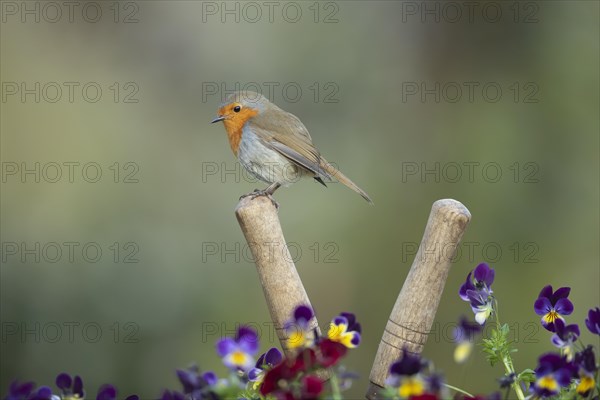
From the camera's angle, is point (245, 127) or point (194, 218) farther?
point (194, 218)

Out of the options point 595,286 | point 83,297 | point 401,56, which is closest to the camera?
point 83,297

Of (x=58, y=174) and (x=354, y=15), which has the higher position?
(x=354, y=15)

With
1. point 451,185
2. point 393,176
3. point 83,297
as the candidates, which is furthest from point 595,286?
point 83,297

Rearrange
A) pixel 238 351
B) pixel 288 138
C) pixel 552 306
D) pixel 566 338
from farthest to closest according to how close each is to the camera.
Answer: pixel 288 138 → pixel 552 306 → pixel 566 338 → pixel 238 351

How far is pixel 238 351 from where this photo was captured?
4.59ft

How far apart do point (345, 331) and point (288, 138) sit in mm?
1788

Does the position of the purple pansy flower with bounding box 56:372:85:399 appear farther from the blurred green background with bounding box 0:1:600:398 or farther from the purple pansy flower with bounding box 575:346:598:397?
the blurred green background with bounding box 0:1:600:398

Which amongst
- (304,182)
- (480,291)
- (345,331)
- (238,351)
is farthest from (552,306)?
(304,182)

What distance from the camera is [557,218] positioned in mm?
4559

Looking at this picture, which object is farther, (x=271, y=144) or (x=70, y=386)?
(x=271, y=144)

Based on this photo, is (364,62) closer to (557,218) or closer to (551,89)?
(551,89)

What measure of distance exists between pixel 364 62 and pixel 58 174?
1.80m

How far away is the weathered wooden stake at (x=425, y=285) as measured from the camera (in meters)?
1.80

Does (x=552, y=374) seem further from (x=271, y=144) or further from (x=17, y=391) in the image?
(x=271, y=144)
